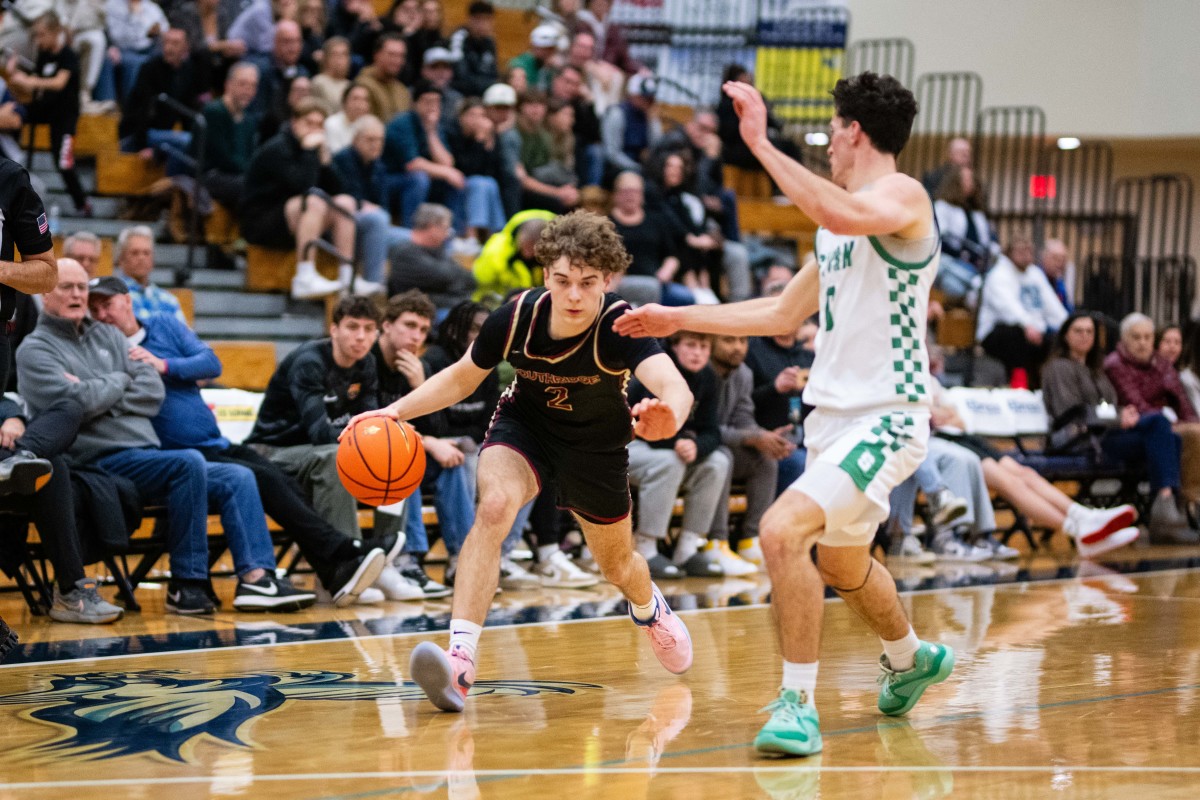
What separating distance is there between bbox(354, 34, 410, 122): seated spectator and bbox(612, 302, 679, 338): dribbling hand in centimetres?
750

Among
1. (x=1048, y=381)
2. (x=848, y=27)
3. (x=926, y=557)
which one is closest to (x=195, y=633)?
(x=926, y=557)

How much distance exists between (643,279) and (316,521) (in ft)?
14.3

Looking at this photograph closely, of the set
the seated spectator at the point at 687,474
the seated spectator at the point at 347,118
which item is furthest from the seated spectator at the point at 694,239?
the seated spectator at the point at 687,474

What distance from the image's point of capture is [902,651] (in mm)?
4691

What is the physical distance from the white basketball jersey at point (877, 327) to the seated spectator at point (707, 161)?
8120mm

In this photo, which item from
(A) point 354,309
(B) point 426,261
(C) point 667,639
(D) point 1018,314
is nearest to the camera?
A: (C) point 667,639

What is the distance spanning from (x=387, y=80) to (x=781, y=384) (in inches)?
181

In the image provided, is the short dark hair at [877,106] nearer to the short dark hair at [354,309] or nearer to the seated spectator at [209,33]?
the short dark hair at [354,309]

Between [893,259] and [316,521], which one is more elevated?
[893,259]

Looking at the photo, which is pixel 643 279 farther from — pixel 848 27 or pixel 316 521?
pixel 848 27

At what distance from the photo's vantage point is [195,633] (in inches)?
252

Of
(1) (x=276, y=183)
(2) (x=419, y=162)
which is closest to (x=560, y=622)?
(1) (x=276, y=183)

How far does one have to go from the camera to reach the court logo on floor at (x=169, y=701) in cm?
418

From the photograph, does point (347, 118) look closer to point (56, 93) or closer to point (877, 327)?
point (56, 93)
